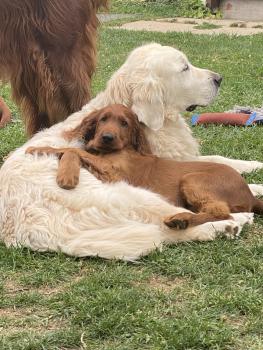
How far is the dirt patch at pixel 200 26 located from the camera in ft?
49.8

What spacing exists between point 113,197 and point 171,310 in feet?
3.22

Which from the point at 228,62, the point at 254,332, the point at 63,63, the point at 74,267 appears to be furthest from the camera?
the point at 228,62

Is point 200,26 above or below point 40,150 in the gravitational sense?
below

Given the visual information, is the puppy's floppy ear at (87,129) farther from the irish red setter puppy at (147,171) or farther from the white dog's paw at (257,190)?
the white dog's paw at (257,190)

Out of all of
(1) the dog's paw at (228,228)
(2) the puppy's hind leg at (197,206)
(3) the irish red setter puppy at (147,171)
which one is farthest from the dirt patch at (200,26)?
(1) the dog's paw at (228,228)

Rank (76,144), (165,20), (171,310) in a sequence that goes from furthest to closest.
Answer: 1. (165,20)
2. (76,144)
3. (171,310)

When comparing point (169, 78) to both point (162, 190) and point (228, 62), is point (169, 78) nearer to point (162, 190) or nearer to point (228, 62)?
point (162, 190)

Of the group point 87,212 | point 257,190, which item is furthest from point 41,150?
point 257,190

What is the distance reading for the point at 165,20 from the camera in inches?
698

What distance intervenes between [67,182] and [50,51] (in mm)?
1589

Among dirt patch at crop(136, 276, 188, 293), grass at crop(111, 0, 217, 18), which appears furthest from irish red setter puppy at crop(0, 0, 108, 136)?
grass at crop(111, 0, 217, 18)

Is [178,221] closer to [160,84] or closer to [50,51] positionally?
[160,84]

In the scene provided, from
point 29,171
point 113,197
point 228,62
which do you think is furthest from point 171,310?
point 228,62

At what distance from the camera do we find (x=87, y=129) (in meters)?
4.48
